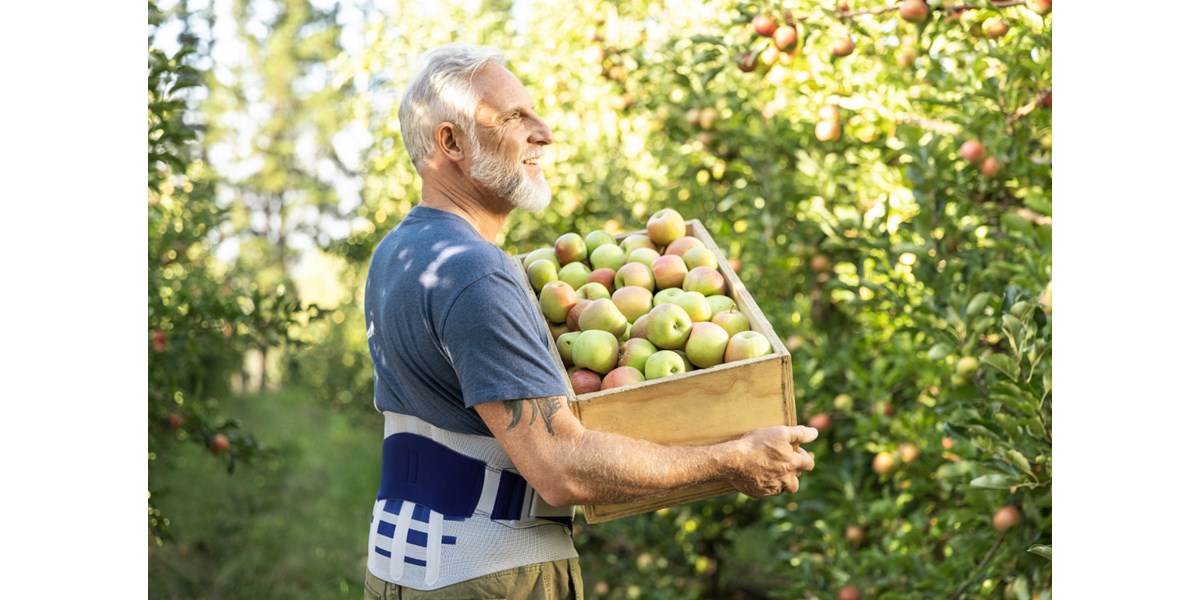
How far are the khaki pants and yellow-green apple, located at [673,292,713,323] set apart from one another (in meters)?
0.48

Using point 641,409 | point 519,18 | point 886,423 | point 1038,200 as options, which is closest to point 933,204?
point 1038,200

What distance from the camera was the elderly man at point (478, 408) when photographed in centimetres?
159

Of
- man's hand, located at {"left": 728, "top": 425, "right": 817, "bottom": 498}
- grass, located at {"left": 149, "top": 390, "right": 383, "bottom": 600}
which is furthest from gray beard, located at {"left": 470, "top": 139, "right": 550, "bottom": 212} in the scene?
grass, located at {"left": 149, "top": 390, "right": 383, "bottom": 600}

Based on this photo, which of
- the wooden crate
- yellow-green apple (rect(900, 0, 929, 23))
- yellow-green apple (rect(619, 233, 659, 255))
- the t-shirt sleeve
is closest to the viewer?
the t-shirt sleeve

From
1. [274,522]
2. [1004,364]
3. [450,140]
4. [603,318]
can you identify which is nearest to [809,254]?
[1004,364]

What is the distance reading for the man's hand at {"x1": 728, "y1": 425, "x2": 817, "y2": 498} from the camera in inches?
68.3

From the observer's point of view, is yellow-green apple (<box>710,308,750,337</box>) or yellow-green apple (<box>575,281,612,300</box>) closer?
yellow-green apple (<box>710,308,750,337</box>)

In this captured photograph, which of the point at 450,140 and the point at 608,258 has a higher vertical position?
the point at 450,140

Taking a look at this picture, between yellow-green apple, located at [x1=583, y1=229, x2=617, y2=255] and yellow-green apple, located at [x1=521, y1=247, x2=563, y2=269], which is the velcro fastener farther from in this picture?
yellow-green apple, located at [x1=583, y1=229, x2=617, y2=255]

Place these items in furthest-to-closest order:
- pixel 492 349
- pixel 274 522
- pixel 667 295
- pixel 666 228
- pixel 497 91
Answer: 1. pixel 274 522
2. pixel 666 228
3. pixel 667 295
4. pixel 497 91
5. pixel 492 349

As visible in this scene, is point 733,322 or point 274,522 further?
point 274,522

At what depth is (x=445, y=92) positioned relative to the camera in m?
1.87

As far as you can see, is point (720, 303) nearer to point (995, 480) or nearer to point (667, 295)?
point (667, 295)

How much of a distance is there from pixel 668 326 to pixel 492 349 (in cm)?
38
